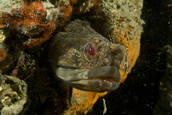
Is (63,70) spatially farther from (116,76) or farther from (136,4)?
(136,4)

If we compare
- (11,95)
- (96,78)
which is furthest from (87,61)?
(11,95)

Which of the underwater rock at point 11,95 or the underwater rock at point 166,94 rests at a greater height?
the underwater rock at point 11,95

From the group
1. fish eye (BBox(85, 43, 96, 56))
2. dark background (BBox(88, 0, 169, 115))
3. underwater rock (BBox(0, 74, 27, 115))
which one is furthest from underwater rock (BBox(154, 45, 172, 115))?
underwater rock (BBox(0, 74, 27, 115))

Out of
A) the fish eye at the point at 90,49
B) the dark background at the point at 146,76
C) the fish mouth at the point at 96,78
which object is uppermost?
the fish eye at the point at 90,49

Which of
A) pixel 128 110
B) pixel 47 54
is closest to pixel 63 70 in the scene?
pixel 47 54

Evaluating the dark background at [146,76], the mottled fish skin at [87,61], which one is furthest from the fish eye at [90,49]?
the dark background at [146,76]

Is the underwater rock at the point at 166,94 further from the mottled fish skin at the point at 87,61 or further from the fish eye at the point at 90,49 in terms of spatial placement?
the fish eye at the point at 90,49

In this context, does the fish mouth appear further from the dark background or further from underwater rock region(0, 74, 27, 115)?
the dark background
